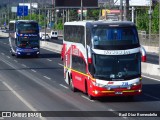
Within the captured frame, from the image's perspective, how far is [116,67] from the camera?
74.4 feet

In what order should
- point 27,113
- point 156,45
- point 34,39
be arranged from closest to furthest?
point 27,113, point 34,39, point 156,45

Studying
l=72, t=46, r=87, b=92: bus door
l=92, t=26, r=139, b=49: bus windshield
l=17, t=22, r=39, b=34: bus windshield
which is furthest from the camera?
l=17, t=22, r=39, b=34: bus windshield

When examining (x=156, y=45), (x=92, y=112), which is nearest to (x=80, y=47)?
(x=92, y=112)

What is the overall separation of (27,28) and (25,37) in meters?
0.97

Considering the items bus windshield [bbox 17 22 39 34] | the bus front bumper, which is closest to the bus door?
the bus front bumper

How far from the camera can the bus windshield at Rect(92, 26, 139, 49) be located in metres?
22.8

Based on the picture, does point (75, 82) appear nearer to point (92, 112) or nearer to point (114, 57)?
point (114, 57)

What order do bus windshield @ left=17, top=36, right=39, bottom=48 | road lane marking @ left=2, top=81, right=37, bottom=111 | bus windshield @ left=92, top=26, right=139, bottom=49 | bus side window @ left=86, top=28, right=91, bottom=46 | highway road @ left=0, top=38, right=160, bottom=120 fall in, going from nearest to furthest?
1. highway road @ left=0, top=38, right=160, bottom=120
2. road lane marking @ left=2, top=81, right=37, bottom=111
3. bus windshield @ left=92, top=26, right=139, bottom=49
4. bus side window @ left=86, top=28, right=91, bottom=46
5. bus windshield @ left=17, top=36, right=39, bottom=48

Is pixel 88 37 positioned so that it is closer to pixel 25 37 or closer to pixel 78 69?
pixel 78 69

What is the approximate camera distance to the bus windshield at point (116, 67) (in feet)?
74.3

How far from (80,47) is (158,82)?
8197mm

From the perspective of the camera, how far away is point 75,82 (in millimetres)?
26250

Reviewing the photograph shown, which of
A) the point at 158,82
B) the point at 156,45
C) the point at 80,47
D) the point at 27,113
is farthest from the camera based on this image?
the point at 156,45

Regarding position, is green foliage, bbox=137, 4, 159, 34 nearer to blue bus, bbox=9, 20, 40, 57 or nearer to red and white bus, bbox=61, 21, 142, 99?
blue bus, bbox=9, 20, 40, 57
